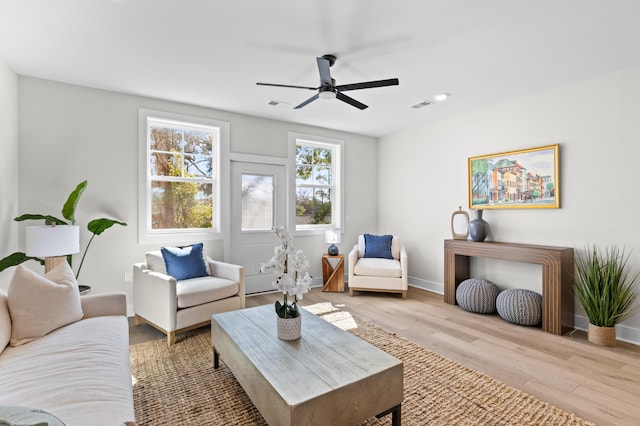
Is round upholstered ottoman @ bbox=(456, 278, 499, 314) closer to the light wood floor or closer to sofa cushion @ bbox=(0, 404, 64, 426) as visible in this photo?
the light wood floor

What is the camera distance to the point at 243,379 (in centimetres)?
182

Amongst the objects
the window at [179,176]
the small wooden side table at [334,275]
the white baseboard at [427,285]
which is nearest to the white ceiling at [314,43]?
the window at [179,176]

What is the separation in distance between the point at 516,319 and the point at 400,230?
2.29 metres

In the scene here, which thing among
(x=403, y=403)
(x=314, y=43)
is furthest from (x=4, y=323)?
(x=314, y=43)

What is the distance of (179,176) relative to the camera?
407 centimetres

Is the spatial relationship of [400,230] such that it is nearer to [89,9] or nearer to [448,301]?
[448,301]

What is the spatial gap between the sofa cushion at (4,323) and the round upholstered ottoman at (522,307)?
4.05 meters

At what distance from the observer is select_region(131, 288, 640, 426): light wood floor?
6.68 feet

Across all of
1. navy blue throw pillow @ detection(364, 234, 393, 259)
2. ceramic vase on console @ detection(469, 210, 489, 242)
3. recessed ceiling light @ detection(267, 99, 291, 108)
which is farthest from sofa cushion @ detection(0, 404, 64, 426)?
navy blue throw pillow @ detection(364, 234, 393, 259)

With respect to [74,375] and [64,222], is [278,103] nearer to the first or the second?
[64,222]

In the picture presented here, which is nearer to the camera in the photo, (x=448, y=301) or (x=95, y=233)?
(x=95, y=233)

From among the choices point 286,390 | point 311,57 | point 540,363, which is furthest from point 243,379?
point 311,57

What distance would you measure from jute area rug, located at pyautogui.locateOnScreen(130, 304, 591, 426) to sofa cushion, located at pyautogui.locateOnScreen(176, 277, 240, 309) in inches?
16.6

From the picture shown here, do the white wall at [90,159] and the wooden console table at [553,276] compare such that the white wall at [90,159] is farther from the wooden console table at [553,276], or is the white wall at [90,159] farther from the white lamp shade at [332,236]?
the wooden console table at [553,276]
